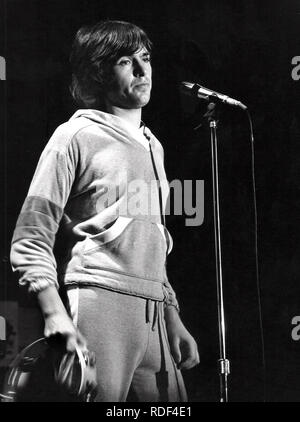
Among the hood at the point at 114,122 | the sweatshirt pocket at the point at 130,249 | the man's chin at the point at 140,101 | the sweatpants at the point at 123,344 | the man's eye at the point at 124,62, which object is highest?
the man's eye at the point at 124,62

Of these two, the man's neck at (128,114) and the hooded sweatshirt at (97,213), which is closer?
the hooded sweatshirt at (97,213)

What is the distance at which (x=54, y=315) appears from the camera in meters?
2.46

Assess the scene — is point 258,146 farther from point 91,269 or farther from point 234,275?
point 91,269

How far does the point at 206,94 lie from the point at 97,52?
482mm

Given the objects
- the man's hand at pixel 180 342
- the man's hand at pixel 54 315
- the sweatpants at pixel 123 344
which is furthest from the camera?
the man's hand at pixel 180 342

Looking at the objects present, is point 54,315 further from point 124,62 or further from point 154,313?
point 124,62

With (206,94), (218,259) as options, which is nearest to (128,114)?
(206,94)

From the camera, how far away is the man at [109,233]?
2.57 metres

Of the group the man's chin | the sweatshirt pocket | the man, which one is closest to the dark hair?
the man

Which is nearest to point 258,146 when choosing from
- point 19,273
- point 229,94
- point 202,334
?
point 229,94

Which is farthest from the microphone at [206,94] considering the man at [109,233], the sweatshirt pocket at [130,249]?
the sweatshirt pocket at [130,249]

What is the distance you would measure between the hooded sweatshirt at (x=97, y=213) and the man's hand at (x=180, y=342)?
2.6 inches

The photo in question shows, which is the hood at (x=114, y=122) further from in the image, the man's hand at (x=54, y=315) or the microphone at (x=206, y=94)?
the man's hand at (x=54, y=315)

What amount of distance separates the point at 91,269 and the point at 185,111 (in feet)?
2.75
